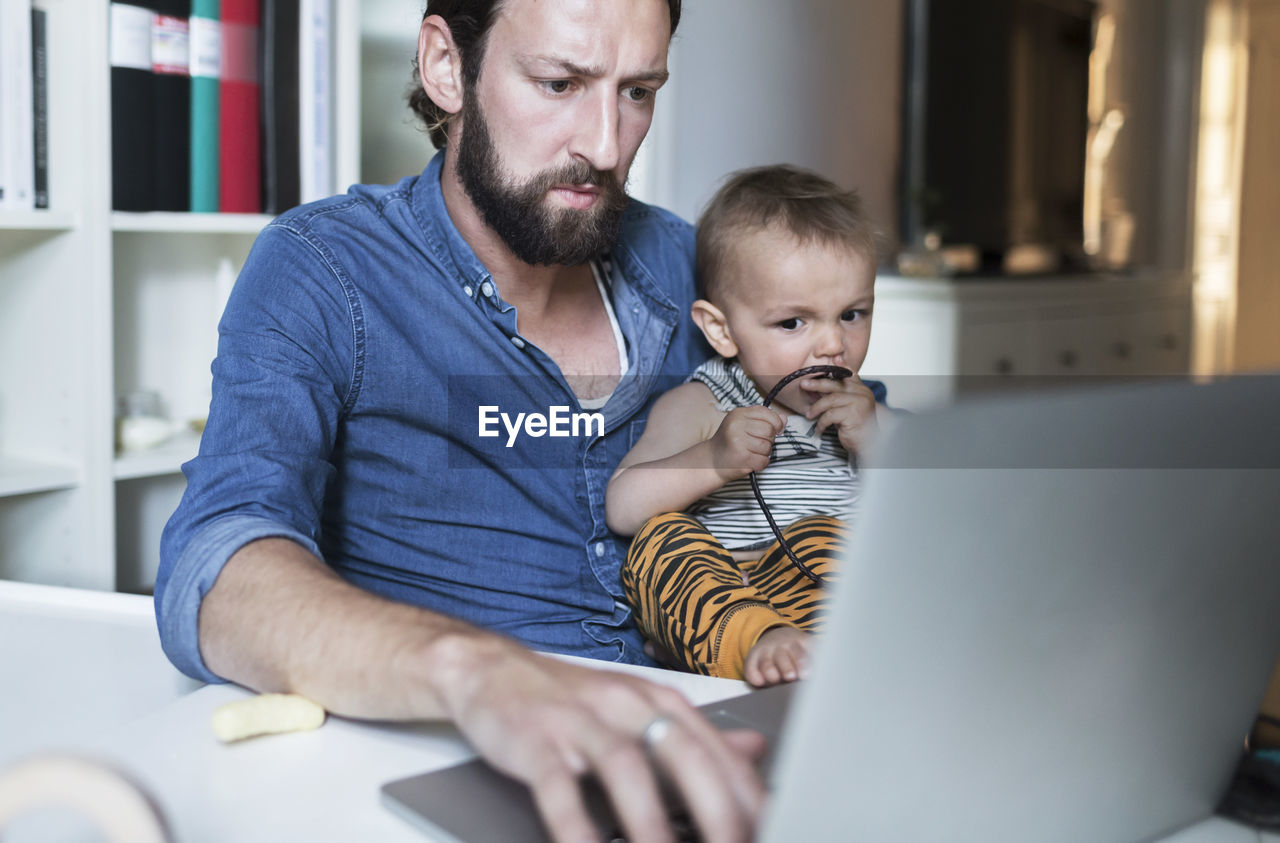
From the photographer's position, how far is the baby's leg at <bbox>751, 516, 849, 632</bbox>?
1036 mm

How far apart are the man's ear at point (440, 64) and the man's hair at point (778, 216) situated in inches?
13.3

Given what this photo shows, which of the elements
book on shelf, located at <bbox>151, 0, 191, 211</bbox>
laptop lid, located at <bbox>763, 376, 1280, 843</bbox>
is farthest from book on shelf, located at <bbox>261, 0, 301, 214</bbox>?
laptop lid, located at <bbox>763, 376, 1280, 843</bbox>

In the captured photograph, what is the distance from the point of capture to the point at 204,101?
64.2 inches

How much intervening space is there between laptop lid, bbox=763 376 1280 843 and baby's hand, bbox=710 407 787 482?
0.56 meters

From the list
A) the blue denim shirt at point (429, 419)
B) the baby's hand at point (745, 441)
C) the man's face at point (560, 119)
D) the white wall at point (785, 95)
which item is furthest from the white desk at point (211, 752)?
the white wall at point (785, 95)

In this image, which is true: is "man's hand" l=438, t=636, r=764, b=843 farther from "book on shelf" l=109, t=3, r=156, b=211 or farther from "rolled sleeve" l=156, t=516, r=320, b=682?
"book on shelf" l=109, t=3, r=156, b=211

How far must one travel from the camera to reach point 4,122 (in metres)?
1.45

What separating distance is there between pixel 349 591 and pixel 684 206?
6.23ft

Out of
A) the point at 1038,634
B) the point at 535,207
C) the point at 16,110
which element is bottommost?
the point at 1038,634

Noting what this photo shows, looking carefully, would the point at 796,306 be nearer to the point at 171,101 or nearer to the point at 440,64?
the point at 440,64

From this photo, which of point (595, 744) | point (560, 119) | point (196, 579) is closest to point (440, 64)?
point (560, 119)

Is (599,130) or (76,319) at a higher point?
(599,130)

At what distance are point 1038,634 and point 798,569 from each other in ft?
2.07

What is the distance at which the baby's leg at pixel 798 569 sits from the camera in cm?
104
